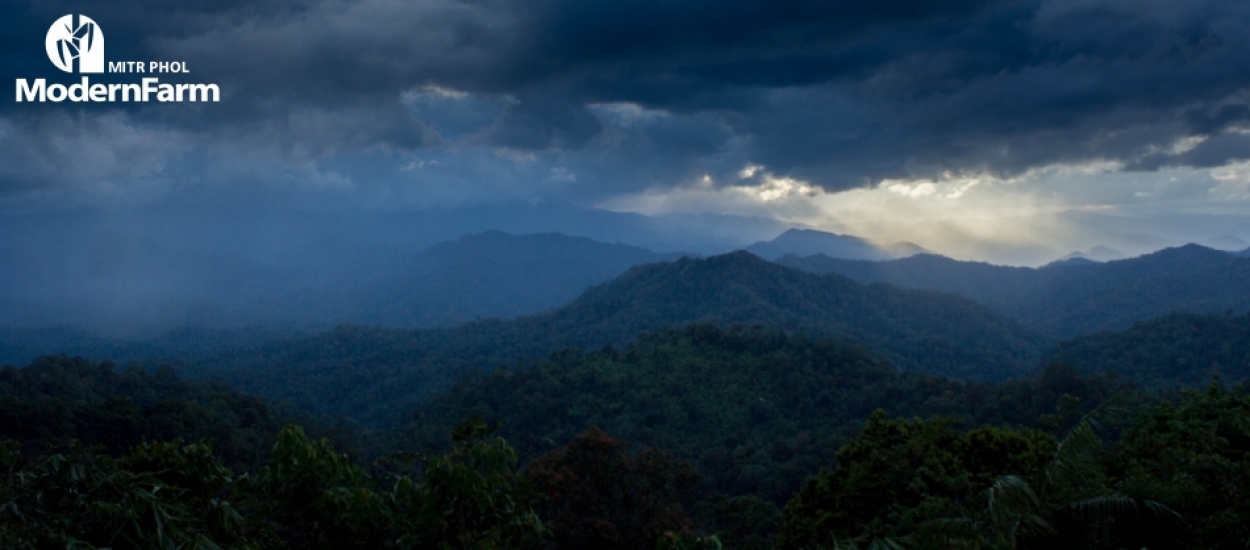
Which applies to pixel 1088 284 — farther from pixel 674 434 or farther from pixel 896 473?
pixel 896 473

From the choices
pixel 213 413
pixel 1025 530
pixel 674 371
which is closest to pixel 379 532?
pixel 1025 530

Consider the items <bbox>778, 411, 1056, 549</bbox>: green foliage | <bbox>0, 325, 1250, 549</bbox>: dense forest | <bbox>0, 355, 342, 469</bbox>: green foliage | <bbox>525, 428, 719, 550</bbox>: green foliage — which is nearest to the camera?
<bbox>0, 325, 1250, 549</bbox>: dense forest

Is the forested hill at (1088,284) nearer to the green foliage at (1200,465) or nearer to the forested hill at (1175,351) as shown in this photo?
the forested hill at (1175,351)

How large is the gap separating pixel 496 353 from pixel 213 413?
55590mm

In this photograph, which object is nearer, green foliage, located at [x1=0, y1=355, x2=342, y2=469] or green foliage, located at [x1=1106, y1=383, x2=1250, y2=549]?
green foliage, located at [x1=1106, y1=383, x2=1250, y2=549]

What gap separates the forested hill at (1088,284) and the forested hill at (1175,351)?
39.2m

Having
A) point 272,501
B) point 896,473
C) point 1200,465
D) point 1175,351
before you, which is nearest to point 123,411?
point 272,501

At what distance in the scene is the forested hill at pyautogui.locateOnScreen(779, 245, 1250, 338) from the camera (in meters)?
106

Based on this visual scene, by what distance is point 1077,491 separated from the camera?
777 cm

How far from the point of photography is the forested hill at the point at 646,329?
260 feet

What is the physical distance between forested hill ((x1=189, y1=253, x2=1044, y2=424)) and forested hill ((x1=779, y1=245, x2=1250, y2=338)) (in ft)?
78.3

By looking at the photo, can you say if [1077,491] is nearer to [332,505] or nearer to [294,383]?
[332,505]

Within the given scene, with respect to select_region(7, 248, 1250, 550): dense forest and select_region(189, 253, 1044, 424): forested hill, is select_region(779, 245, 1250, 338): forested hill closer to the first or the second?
select_region(7, 248, 1250, 550): dense forest

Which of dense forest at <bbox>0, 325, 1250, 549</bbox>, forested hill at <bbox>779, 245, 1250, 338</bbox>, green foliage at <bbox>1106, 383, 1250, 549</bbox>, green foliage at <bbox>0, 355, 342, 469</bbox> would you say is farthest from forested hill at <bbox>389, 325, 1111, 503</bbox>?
forested hill at <bbox>779, 245, 1250, 338</bbox>
